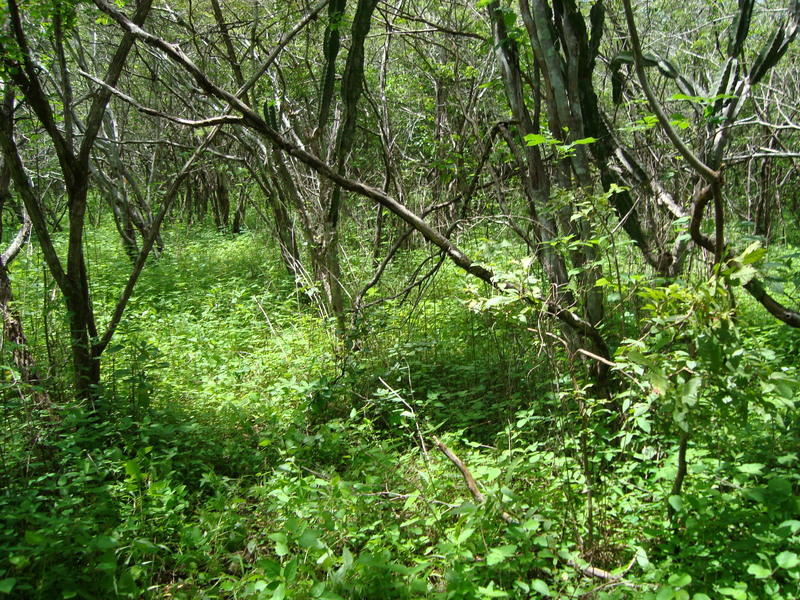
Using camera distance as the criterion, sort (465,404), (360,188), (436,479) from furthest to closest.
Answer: (465,404)
(360,188)
(436,479)

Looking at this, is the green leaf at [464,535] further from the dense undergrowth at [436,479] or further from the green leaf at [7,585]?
the green leaf at [7,585]

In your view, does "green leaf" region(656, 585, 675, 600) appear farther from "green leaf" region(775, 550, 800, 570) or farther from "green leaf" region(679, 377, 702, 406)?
"green leaf" region(679, 377, 702, 406)

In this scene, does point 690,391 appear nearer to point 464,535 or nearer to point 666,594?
point 666,594

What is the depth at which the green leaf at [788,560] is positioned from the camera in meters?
1.77

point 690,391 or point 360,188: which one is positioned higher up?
point 360,188

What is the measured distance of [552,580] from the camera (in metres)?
2.15

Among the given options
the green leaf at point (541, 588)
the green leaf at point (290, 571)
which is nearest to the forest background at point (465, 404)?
the green leaf at point (290, 571)

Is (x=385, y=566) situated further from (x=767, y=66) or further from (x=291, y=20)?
(x=291, y=20)

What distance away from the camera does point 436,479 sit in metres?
2.70

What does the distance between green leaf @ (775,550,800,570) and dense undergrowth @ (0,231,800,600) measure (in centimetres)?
1

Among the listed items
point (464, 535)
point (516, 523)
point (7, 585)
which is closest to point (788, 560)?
point (516, 523)

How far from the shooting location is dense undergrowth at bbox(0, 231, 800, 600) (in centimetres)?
196

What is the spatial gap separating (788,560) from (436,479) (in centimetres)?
136

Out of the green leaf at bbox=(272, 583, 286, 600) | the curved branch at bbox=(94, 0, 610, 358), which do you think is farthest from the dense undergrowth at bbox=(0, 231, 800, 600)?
the curved branch at bbox=(94, 0, 610, 358)
